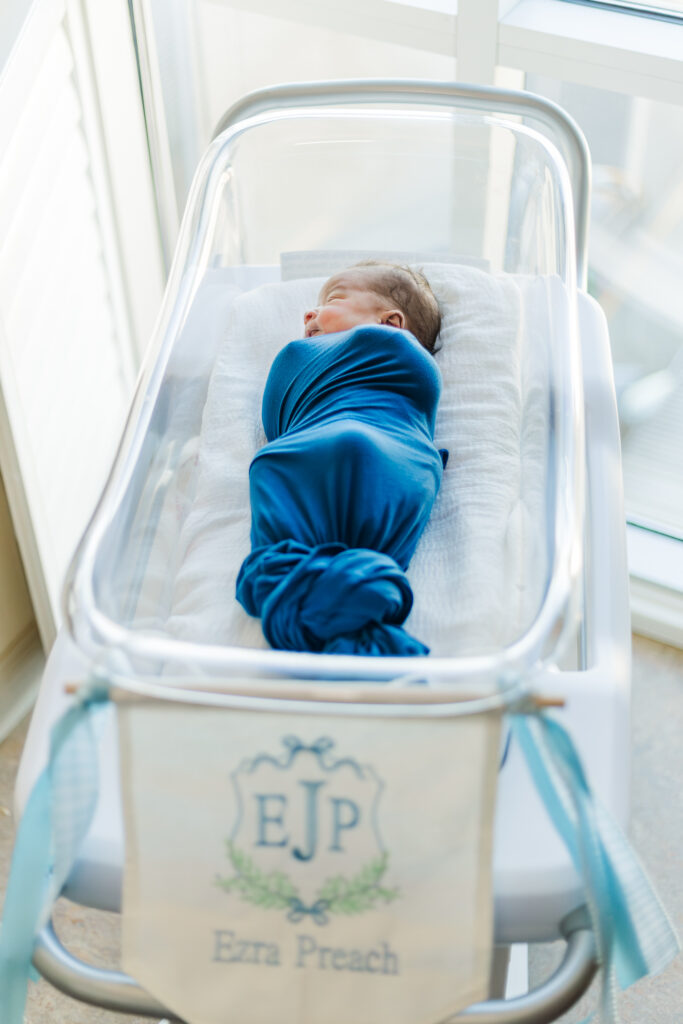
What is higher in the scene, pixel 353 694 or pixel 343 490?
pixel 353 694

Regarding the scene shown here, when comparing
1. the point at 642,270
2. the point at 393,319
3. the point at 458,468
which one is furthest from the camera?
the point at 642,270

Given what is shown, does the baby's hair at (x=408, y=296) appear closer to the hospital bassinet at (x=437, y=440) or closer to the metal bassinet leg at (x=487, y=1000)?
the hospital bassinet at (x=437, y=440)

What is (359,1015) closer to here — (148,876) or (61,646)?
(148,876)

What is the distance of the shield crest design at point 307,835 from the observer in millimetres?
715

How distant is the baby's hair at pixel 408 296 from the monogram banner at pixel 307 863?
2.49 feet

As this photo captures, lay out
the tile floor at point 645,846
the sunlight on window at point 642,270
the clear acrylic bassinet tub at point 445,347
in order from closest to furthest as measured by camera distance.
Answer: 1. the clear acrylic bassinet tub at point 445,347
2. the tile floor at point 645,846
3. the sunlight on window at point 642,270


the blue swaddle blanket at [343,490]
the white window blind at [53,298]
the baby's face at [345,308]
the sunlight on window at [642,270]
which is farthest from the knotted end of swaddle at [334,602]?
the sunlight on window at [642,270]

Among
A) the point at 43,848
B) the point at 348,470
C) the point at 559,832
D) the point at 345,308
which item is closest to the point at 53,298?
the point at 345,308

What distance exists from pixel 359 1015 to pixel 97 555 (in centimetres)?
40

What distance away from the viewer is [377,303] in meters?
1.34

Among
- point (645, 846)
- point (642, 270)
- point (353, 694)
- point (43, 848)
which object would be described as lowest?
point (645, 846)

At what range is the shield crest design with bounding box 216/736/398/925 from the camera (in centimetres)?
71

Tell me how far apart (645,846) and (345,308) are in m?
0.86

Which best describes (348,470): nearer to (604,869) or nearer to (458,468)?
(458,468)
